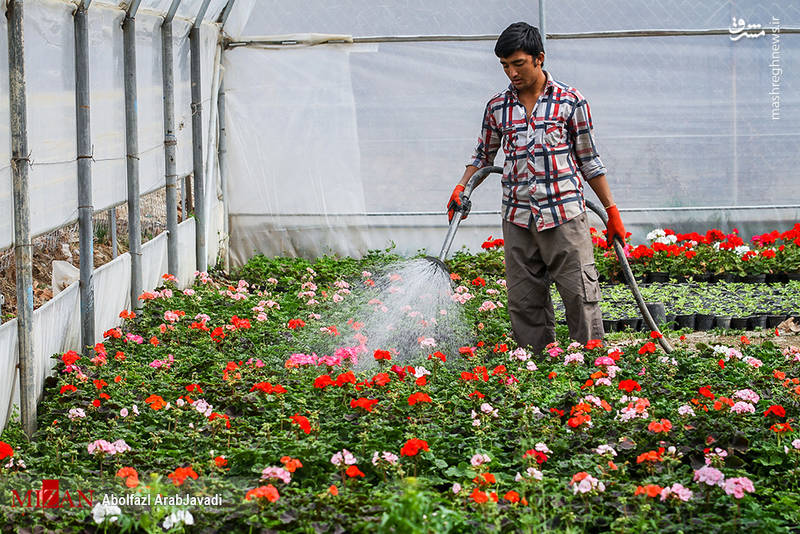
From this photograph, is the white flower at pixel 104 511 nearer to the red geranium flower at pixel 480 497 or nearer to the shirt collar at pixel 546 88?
the red geranium flower at pixel 480 497

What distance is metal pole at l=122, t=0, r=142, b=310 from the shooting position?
5.81 metres

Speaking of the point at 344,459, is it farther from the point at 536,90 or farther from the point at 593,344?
the point at 536,90

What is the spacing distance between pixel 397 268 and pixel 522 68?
369 centimetres

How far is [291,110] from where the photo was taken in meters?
9.02

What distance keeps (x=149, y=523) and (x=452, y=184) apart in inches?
273

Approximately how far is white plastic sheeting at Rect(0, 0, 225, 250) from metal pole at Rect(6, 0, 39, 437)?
0.12 feet

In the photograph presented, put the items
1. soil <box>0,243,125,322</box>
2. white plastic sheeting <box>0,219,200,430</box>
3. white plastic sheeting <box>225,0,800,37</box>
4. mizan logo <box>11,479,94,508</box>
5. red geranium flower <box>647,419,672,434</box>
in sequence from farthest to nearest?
white plastic sheeting <box>225,0,800,37</box> < soil <box>0,243,125,322</box> < white plastic sheeting <box>0,219,200,430</box> < red geranium flower <box>647,419,672,434</box> < mizan logo <box>11,479,94,508</box>

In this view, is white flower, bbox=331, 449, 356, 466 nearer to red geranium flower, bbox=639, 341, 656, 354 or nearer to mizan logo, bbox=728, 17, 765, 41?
red geranium flower, bbox=639, 341, 656, 354

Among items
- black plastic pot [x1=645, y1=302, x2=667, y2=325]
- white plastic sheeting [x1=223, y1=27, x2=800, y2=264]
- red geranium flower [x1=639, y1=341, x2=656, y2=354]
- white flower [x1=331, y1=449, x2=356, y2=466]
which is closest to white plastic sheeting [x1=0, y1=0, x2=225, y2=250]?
white plastic sheeting [x1=223, y1=27, x2=800, y2=264]

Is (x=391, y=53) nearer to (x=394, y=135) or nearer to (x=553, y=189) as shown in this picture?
(x=394, y=135)

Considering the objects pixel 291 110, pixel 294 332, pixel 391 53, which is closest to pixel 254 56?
pixel 291 110

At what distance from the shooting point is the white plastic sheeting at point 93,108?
172 inches

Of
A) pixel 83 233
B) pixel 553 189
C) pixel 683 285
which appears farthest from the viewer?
pixel 683 285

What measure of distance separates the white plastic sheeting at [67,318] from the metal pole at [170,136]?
7 cm
